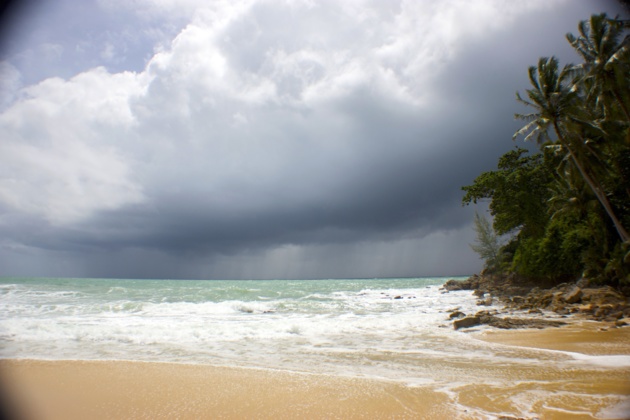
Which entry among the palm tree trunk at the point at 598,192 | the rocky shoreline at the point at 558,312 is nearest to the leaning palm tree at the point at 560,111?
the palm tree trunk at the point at 598,192

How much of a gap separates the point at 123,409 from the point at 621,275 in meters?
24.0

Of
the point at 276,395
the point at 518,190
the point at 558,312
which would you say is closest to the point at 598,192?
the point at 558,312

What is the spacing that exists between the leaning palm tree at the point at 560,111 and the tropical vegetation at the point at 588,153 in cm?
5

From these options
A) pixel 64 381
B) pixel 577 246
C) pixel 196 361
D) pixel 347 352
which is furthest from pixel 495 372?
pixel 577 246

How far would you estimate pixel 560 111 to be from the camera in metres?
19.5

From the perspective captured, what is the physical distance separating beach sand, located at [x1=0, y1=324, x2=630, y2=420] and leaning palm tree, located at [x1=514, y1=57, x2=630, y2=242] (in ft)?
58.6

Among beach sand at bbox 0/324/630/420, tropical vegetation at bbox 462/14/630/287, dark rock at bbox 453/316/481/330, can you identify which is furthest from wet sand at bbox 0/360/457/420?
tropical vegetation at bbox 462/14/630/287

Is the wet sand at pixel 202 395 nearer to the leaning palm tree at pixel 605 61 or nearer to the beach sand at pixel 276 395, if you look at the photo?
the beach sand at pixel 276 395

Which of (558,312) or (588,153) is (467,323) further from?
(588,153)

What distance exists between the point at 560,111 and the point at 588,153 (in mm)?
2906

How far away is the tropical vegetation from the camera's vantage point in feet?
54.6

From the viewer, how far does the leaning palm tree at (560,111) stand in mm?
18797

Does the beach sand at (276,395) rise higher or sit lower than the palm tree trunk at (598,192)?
lower

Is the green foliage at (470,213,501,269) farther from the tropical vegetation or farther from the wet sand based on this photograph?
the wet sand
